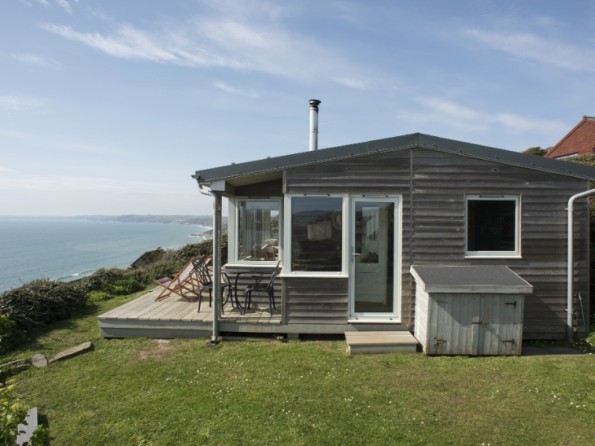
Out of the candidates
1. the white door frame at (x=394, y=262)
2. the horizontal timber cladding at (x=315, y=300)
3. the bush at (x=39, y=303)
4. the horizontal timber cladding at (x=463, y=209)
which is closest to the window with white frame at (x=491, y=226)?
the horizontal timber cladding at (x=463, y=209)

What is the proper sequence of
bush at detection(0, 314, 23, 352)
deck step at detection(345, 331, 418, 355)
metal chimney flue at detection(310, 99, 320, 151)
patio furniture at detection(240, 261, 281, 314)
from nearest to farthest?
deck step at detection(345, 331, 418, 355) → bush at detection(0, 314, 23, 352) → patio furniture at detection(240, 261, 281, 314) → metal chimney flue at detection(310, 99, 320, 151)

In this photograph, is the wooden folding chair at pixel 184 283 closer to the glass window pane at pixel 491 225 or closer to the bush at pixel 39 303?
the bush at pixel 39 303

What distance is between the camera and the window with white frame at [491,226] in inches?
221

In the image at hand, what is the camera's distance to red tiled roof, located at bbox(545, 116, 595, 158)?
2216 centimetres

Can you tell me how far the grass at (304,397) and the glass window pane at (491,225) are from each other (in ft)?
5.56

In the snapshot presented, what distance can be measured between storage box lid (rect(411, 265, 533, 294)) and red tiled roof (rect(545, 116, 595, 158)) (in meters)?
22.0

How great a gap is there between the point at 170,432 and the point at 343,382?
1.93 metres

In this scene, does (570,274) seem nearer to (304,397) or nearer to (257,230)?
(304,397)

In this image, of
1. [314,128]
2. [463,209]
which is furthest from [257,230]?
[463,209]

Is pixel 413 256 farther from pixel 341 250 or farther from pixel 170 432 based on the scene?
pixel 170 432

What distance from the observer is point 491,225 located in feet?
18.6

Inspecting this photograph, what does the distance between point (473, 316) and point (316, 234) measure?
2.48 m

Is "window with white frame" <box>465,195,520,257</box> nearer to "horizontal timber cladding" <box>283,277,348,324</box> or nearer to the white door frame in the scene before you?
the white door frame

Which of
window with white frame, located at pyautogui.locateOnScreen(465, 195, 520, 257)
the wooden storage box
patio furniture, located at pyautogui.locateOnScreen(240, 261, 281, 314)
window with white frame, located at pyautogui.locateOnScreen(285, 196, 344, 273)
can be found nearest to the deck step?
the wooden storage box
